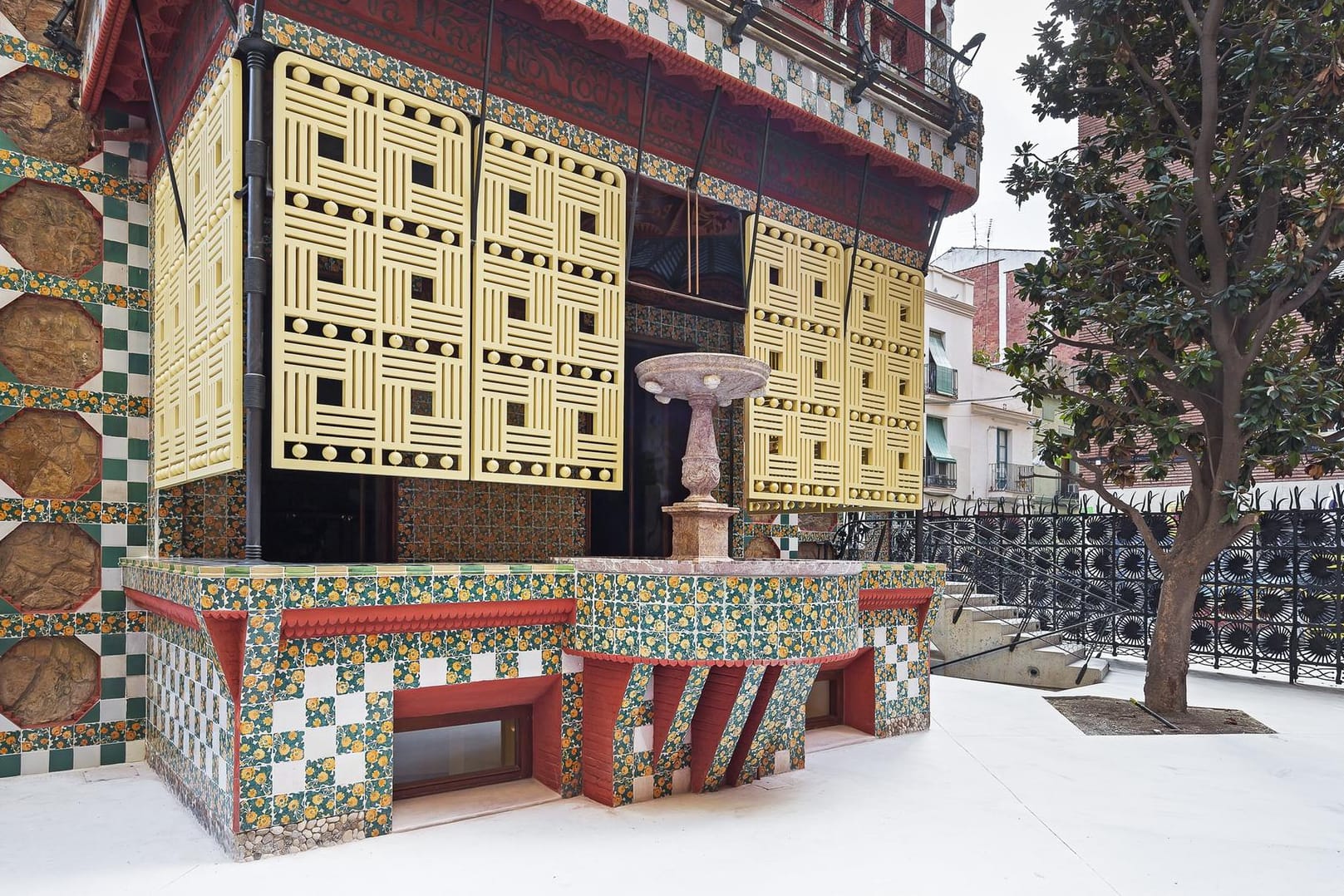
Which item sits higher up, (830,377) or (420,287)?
(420,287)

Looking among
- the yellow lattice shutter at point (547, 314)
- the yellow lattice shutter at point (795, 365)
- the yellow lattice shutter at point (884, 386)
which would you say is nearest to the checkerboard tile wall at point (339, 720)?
the yellow lattice shutter at point (547, 314)

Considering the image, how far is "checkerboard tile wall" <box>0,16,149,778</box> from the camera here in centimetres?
666

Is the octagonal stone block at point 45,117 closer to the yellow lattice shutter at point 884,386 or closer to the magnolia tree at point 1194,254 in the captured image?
the yellow lattice shutter at point 884,386

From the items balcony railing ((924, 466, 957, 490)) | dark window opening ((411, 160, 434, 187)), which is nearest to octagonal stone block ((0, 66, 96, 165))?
dark window opening ((411, 160, 434, 187))

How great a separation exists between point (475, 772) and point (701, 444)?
2.76m

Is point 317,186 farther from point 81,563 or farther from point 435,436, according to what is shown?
point 81,563

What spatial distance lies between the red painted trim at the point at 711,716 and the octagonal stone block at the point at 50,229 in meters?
5.27

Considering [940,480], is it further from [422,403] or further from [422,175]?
[422,403]

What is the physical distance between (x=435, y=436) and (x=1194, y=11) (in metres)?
8.62

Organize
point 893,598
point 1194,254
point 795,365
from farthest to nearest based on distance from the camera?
1. point 1194,254
2. point 893,598
3. point 795,365

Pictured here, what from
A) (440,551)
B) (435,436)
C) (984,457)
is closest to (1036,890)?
(435,436)

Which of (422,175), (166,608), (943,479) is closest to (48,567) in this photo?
(166,608)

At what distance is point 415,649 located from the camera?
5301 millimetres

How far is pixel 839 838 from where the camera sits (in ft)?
17.5
